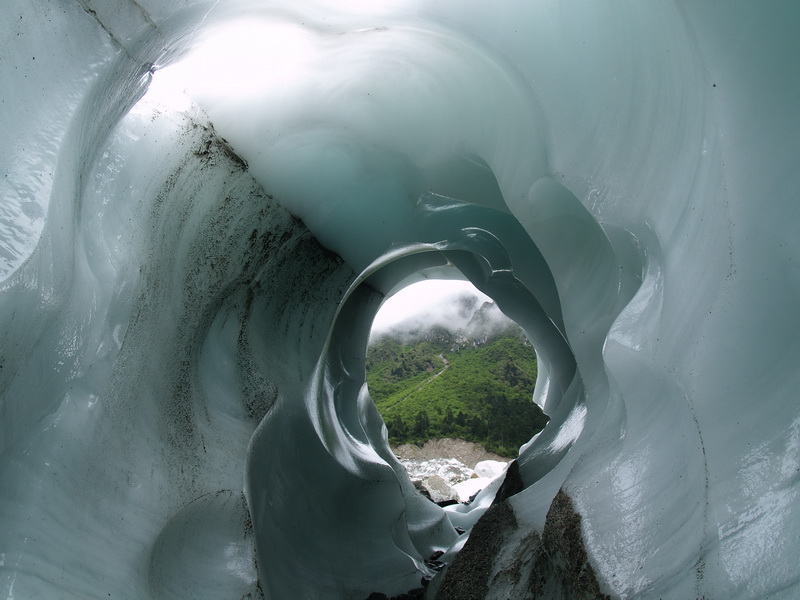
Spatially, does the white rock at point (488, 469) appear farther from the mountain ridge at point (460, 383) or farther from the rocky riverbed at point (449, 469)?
the mountain ridge at point (460, 383)

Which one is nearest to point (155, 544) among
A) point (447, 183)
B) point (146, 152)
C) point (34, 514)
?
point (34, 514)

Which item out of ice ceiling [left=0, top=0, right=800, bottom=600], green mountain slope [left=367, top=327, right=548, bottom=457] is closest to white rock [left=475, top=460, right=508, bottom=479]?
green mountain slope [left=367, top=327, right=548, bottom=457]

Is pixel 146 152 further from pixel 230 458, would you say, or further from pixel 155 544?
pixel 155 544

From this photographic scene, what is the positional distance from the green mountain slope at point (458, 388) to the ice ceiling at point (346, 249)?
10.3m

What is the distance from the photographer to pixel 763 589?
1137 mm

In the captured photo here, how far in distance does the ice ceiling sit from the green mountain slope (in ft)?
33.6

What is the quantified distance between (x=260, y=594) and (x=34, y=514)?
1064mm

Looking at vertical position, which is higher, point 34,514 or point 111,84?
point 111,84

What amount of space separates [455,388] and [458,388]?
0.10 m

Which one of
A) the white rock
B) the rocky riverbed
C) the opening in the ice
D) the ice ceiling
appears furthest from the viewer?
the opening in the ice

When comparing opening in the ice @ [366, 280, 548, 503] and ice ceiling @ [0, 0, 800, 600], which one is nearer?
ice ceiling @ [0, 0, 800, 600]

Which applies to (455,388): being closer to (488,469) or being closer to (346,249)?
(488,469)

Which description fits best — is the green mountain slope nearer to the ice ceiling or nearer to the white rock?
the white rock

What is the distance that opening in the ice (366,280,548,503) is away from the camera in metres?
12.5
